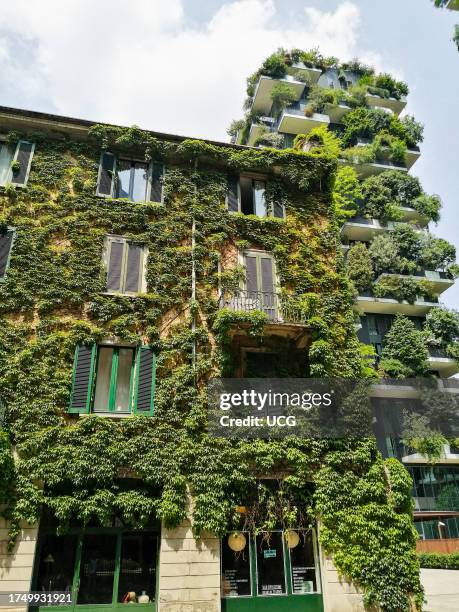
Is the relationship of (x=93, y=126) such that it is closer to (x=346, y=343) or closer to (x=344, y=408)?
(x=346, y=343)

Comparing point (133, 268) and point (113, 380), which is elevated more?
point (133, 268)

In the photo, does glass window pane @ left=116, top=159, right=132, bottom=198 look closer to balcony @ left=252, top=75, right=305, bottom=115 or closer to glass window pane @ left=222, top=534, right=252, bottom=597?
glass window pane @ left=222, top=534, right=252, bottom=597

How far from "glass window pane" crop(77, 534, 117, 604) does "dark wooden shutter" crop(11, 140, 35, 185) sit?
11322 mm

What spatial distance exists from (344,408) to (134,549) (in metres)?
7.20

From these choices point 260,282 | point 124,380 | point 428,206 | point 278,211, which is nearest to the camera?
point 124,380

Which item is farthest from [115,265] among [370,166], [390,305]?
[370,166]

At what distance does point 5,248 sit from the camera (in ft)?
46.9

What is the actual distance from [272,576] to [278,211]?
1227cm

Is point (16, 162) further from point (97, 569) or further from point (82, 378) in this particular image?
point (97, 569)

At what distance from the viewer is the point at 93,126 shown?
16.6 m

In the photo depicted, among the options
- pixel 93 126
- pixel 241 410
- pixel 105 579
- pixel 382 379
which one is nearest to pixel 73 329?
pixel 241 410

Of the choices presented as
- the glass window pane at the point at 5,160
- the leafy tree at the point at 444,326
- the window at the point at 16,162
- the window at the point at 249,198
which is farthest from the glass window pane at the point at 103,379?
the leafy tree at the point at 444,326

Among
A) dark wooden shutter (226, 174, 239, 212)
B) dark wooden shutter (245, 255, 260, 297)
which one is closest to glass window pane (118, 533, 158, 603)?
dark wooden shutter (245, 255, 260, 297)

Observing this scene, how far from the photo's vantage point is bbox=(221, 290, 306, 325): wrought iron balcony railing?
49.6 ft
